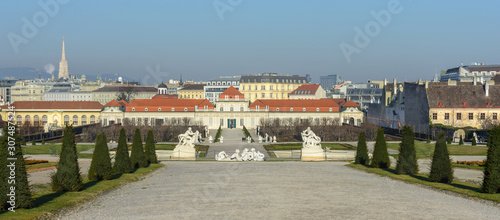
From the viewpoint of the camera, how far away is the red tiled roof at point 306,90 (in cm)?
15393

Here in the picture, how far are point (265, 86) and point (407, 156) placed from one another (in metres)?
129

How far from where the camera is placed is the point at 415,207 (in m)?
22.4

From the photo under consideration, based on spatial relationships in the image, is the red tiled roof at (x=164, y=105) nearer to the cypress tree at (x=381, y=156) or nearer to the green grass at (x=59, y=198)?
the cypress tree at (x=381, y=156)

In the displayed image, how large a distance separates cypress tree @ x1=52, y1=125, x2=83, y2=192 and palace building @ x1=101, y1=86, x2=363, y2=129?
286ft

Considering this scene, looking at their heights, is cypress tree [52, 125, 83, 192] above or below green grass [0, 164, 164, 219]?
above

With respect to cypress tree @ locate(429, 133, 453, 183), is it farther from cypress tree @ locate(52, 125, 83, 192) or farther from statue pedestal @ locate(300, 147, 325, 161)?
cypress tree @ locate(52, 125, 83, 192)

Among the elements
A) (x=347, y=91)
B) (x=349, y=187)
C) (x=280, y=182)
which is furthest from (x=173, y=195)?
(x=347, y=91)

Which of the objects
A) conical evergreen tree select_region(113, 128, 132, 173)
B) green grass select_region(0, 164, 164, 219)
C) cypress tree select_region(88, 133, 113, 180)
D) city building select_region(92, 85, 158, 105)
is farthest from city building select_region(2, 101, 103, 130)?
cypress tree select_region(88, 133, 113, 180)

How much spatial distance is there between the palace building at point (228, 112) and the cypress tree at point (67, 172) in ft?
286

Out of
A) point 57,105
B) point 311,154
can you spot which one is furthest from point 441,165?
point 57,105

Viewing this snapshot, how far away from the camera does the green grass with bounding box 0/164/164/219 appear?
66.9 ft

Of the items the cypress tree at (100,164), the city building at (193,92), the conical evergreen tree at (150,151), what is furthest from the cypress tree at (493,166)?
the city building at (193,92)

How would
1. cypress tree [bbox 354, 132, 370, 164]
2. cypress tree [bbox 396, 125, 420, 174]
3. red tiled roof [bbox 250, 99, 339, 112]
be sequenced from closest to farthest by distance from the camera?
1. cypress tree [bbox 396, 125, 420, 174]
2. cypress tree [bbox 354, 132, 370, 164]
3. red tiled roof [bbox 250, 99, 339, 112]

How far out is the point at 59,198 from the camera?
950 inches
